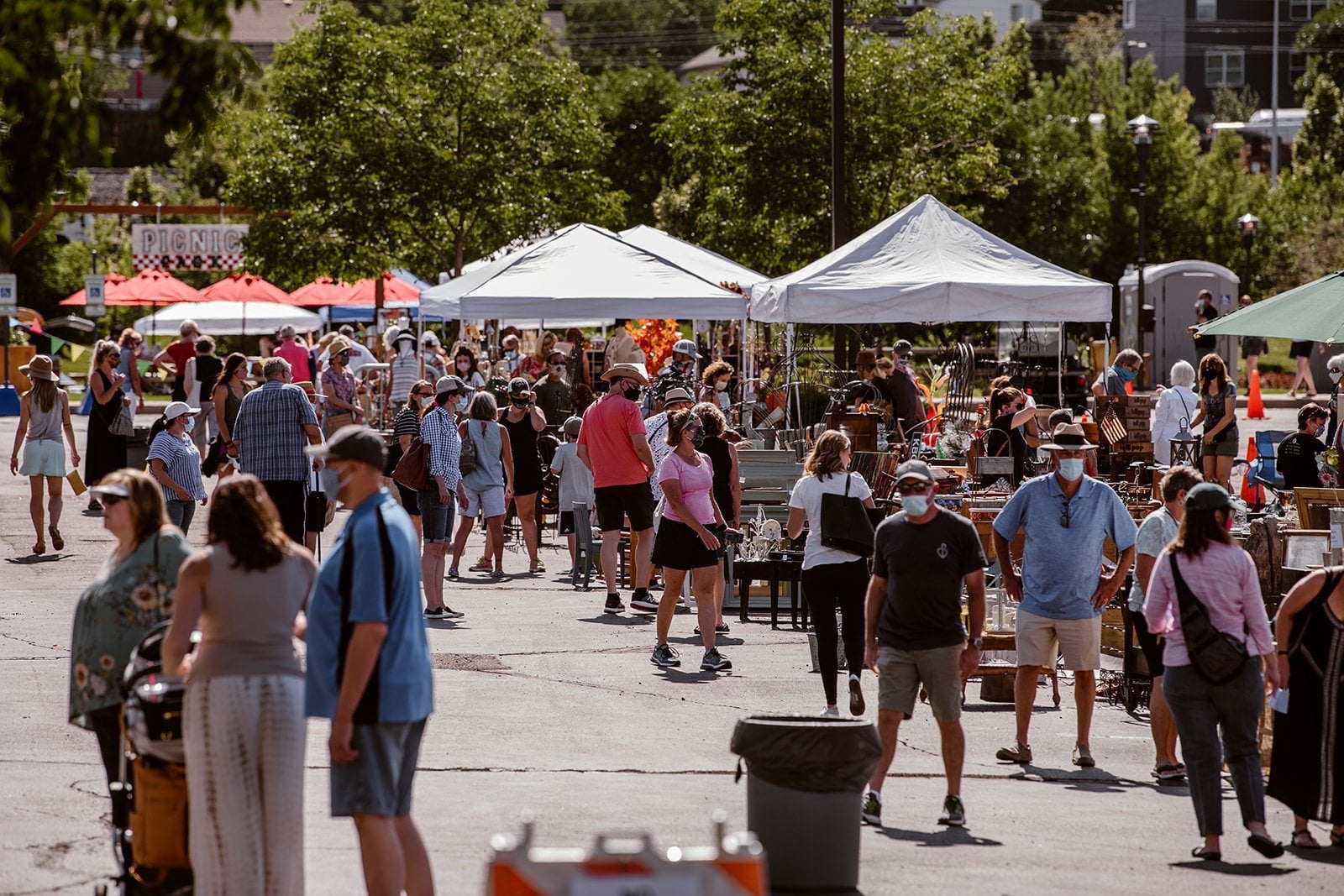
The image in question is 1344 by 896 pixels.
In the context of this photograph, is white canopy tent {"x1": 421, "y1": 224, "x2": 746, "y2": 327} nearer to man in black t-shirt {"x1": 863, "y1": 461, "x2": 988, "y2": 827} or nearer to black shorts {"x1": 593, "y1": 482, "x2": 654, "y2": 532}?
black shorts {"x1": 593, "y1": 482, "x2": 654, "y2": 532}

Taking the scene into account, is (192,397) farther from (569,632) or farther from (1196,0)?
(1196,0)

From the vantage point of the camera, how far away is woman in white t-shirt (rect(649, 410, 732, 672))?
12867 millimetres

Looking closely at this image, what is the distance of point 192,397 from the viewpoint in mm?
26312

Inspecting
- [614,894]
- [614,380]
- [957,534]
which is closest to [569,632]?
[614,380]

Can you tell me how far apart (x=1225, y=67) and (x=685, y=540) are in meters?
93.4

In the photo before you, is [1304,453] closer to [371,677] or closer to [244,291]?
[371,677]

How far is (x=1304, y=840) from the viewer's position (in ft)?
28.6

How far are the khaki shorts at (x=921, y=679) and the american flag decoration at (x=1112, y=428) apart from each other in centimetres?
1312

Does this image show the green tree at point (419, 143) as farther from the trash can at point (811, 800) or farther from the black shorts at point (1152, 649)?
the trash can at point (811, 800)

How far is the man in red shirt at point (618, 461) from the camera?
15070mm

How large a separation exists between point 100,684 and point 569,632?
7453mm

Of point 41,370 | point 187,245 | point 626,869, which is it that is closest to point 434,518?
point 41,370

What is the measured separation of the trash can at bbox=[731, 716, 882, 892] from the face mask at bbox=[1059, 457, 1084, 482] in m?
3.11

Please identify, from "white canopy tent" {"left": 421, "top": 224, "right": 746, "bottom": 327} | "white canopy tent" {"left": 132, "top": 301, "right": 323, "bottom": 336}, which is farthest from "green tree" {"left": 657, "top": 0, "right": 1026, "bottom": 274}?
"white canopy tent" {"left": 421, "top": 224, "right": 746, "bottom": 327}
